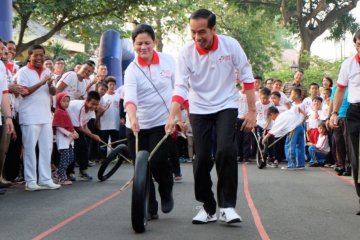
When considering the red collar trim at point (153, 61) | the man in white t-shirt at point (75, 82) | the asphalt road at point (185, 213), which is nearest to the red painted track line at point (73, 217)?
the asphalt road at point (185, 213)

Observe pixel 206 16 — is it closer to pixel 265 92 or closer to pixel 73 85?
pixel 73 85

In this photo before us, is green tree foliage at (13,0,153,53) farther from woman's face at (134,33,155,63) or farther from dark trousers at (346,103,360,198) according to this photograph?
dark trousers at (346,103,360,198)

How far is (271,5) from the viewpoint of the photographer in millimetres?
36531

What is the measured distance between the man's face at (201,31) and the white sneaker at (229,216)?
61.8 inches

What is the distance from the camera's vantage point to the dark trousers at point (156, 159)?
23.5ft

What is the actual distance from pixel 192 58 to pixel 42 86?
4282 millimetres

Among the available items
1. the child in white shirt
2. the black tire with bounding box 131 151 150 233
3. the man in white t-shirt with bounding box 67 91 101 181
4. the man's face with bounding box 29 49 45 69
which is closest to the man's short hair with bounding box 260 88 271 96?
the man in white t-shirt with bounding box 67 91 101 181

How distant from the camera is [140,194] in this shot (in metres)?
6.22

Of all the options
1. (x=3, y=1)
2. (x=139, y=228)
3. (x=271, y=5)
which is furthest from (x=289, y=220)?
(x=271, y=5)

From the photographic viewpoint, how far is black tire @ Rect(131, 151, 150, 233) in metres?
6.23

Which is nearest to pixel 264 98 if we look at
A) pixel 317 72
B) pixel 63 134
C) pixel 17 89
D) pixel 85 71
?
pixel 85 71

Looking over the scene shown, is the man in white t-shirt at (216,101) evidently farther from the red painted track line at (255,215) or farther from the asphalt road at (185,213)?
the asphalt road at (185,213)

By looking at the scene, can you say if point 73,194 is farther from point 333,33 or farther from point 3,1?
point 333,33

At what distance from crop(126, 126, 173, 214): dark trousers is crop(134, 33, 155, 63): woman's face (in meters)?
0.75
